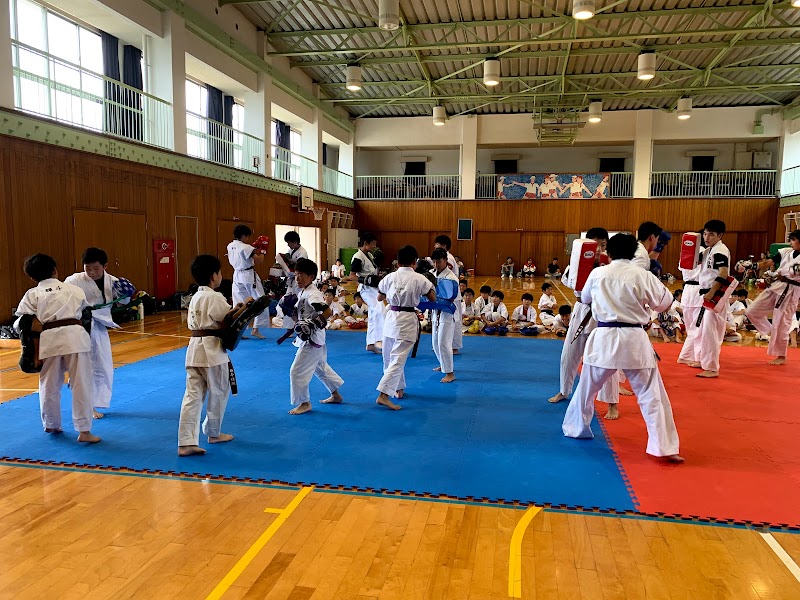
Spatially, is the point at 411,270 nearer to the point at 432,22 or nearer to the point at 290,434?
the point at 290,434

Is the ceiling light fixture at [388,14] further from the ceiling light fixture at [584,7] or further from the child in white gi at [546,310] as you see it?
the child in white gi at [546,310]

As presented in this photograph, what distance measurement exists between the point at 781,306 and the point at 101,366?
795cm

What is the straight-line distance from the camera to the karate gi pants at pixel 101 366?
4.87 metres

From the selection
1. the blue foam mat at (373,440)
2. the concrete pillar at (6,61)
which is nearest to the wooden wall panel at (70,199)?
the concrete pillar at (6,61)

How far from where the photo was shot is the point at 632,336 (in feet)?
12.7

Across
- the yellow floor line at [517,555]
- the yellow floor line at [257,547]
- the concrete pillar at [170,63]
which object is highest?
the concrete pillar at [170,63]

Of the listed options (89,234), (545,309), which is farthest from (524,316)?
(89,234)

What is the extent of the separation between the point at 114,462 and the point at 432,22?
13.7 meters

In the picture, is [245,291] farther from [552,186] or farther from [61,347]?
[552,186]

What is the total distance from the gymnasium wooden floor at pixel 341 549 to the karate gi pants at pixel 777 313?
5.11 m

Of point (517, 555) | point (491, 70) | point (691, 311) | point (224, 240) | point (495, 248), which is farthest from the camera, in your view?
point (495, 248)

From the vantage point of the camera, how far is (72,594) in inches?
95.5

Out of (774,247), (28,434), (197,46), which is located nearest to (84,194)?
(197,46)

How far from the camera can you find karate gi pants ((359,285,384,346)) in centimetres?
774
